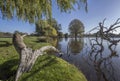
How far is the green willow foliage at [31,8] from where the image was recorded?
767cm

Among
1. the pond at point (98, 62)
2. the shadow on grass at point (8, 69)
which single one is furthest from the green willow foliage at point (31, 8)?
the shadow on grass at point (8, 69)

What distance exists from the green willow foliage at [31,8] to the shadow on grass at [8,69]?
10.7 ft

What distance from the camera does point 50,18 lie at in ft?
28.9

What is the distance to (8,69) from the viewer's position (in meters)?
11.3

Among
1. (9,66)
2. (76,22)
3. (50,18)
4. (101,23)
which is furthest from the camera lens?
(76,22)

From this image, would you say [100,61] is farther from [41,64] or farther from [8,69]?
[8,69]

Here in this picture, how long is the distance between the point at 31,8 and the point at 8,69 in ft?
14.9

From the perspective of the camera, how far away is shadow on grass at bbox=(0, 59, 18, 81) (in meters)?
10.5

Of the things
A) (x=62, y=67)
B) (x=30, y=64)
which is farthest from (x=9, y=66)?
(x=62, y=67)

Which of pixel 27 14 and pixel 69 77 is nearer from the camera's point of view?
pixel 27 14

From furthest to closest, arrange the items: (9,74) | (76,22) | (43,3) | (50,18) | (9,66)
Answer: (76,22), (9,66), (9,74), (50,18), (43,3)

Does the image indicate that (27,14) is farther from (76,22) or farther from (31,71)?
(76,22)

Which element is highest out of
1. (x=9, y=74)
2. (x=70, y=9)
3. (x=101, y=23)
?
(x=70, y=9)

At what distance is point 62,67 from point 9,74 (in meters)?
3.00
